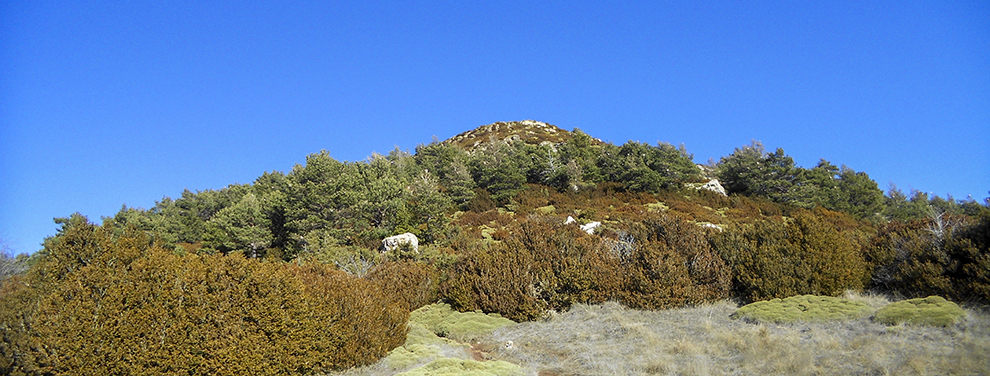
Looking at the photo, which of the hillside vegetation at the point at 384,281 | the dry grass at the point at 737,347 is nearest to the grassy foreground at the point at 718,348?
the dry grass at the point at 737,347

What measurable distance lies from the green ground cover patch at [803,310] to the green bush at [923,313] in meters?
0.40

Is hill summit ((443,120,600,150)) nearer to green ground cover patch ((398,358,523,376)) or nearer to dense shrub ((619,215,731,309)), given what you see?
dense shrub ((619,215,731,309))

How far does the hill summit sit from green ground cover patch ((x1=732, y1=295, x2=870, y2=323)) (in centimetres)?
4729

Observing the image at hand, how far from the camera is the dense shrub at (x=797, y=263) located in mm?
9180

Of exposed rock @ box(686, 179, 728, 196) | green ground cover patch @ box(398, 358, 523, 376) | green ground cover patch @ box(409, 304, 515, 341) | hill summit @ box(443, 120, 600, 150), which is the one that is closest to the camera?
green ground cover patch @ box(398, 358, 523, 376)

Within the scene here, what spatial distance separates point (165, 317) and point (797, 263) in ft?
34.4

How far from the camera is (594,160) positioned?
124 feet

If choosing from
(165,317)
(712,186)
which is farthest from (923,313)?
(712,186)

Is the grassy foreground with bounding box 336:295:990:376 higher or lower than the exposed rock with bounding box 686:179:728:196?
lower

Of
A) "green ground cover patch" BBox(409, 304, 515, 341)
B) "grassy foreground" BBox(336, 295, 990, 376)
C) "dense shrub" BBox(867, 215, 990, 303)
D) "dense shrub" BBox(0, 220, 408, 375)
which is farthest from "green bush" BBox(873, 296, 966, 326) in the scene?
"dense shrub" BBox(0, 220, 408, 375)

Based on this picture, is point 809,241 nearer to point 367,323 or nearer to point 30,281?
point 367,323

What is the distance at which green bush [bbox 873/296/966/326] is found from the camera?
21.3 ft

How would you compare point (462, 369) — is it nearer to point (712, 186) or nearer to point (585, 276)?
point (585, 276)

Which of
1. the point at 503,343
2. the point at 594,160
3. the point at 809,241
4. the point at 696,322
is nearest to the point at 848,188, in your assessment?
the point at 594,160
